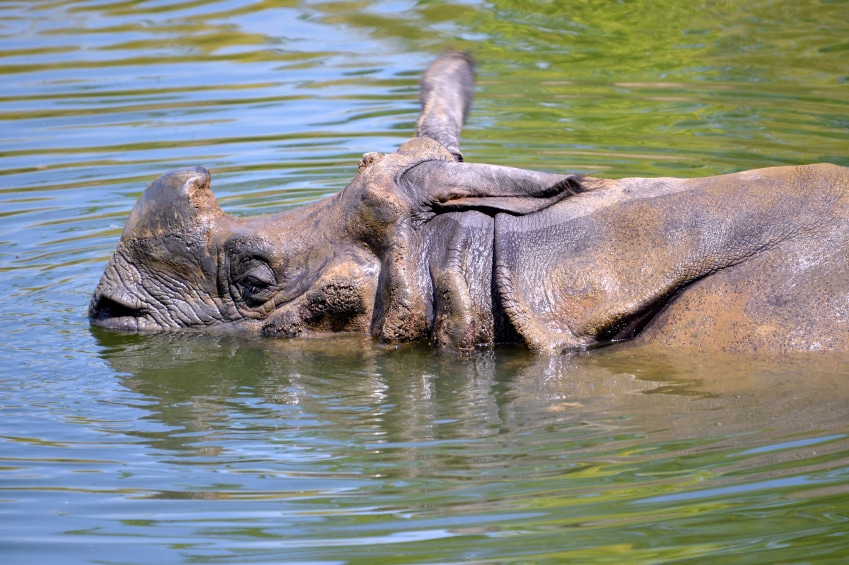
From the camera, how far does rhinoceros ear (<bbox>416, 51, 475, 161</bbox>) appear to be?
7016 millimetres

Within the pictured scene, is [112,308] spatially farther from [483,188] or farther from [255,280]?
[483,188]

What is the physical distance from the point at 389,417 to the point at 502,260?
3.22 ft

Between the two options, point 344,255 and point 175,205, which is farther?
point 175,205

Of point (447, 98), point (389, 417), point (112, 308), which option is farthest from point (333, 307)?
point (447, 98)

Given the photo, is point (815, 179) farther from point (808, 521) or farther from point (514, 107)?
point (514, 107)

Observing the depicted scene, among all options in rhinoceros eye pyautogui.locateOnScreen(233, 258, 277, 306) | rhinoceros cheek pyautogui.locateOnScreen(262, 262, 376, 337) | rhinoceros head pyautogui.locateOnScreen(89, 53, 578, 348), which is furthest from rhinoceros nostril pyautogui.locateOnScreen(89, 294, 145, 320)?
rhinoceros cheek pyautogui.locateOnScreen(262, 262, 376, 337)

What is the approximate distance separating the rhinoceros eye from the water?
0.26 m

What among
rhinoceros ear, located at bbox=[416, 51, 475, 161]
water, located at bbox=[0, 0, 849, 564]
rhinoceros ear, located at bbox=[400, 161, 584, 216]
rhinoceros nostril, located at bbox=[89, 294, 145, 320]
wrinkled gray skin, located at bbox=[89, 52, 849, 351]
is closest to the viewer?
water, located at bbox=[0, 0, 849, 564]

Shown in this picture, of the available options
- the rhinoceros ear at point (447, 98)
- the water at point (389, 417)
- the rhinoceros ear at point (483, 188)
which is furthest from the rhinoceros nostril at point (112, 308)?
the rhinoceros ear at point (447, 98)

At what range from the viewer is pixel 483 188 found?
6168 millimetres

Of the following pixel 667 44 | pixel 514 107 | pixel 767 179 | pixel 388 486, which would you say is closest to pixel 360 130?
pixel 514 107

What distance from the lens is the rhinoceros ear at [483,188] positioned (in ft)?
20.0

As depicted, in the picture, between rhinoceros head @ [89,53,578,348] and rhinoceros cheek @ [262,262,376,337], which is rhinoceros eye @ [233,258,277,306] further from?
rhinoceros cheek @ [262,262,376,337]

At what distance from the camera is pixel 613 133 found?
11.3 m
